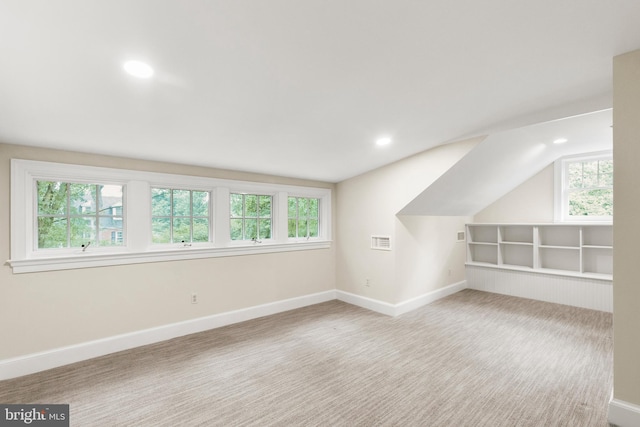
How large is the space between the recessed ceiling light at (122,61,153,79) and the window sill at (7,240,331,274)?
2.05 meters

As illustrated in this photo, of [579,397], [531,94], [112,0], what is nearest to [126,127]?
[112,0]

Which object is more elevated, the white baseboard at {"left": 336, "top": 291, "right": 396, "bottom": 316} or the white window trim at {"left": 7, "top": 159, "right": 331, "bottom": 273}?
the white window trim at {"left": 7, "top": 159, "right": 331, "bottom": 273}

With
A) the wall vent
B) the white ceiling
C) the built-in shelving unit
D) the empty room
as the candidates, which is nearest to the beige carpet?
the empty room

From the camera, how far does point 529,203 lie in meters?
5.33

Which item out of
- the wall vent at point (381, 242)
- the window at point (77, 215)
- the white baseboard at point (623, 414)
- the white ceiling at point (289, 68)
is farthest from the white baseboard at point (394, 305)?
the window at point (77, 215)

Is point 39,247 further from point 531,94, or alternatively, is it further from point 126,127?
point 531,94

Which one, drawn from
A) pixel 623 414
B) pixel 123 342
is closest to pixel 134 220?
pixel 123 342

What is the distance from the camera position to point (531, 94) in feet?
8.11

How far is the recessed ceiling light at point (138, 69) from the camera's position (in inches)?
65.9

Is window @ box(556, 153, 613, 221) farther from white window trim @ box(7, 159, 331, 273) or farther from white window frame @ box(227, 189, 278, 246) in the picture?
white window frame @ box(227, 189, 278, 246)

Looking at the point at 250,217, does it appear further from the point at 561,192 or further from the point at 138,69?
the point at 561,192

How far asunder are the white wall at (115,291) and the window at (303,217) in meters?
0.48

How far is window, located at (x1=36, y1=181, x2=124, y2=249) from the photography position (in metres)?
2.86

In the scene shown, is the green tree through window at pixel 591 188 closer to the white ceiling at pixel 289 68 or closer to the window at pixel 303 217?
the white ceiling at pixel 289 68
